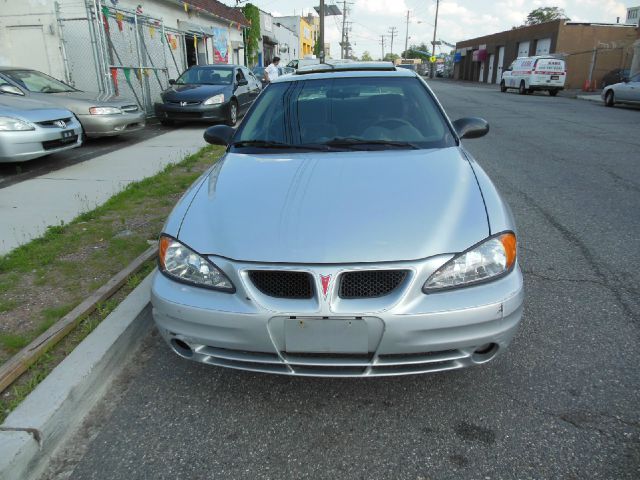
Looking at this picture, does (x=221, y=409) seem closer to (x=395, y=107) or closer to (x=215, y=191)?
(x=215, y=191)

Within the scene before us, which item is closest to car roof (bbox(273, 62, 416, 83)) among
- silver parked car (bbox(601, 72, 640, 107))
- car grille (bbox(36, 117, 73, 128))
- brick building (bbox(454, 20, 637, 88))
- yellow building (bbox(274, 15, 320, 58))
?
car grille (bbox(36, 117, 73, 128))

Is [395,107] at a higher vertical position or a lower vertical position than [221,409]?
higher

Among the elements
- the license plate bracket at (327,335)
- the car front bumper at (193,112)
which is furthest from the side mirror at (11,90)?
the license plate bracket at (327,335)

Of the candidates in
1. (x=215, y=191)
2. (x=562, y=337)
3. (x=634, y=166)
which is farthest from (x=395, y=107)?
(x=634, y=166)

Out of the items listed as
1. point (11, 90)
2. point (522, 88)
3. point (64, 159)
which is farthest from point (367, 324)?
point (522, 88)

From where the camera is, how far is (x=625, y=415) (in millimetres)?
2164

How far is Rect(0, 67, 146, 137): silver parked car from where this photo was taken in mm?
8031

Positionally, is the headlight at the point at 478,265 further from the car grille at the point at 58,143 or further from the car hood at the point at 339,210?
the car grille at the point at 58,143

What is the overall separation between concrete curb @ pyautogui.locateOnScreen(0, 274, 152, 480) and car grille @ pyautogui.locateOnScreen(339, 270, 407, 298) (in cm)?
140

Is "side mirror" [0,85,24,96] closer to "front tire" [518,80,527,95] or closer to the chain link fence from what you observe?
the chain link fence

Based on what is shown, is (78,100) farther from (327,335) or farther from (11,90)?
(327,335)

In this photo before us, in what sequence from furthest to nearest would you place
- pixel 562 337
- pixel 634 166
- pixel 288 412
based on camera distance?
1. pixel 634 166
2. pixel 562 337
3. pixel 288 412

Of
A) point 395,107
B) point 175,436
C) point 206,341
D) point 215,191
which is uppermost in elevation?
point 395,107

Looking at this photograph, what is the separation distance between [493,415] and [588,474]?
0.44 metres
